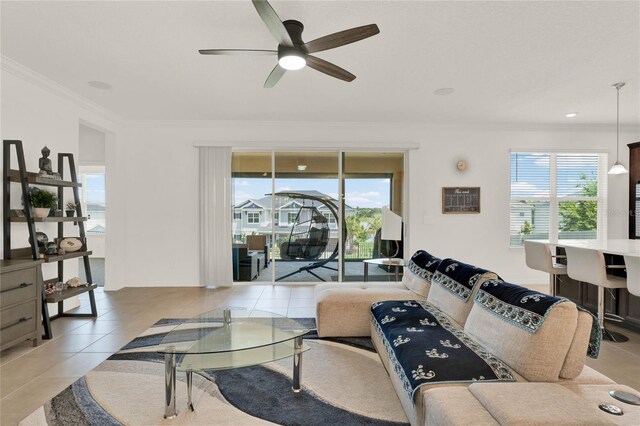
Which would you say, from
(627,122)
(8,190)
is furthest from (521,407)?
(627,122)

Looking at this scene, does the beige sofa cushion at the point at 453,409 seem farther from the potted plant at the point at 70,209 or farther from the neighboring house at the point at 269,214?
the potted plant at the point at 70,209

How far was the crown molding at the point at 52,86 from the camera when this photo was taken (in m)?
3.11

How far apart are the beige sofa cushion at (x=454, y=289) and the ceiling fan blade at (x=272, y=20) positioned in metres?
2.05

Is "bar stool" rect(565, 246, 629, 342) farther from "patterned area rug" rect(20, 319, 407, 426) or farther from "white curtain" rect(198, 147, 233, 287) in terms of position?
"white curtain" rect(198, 147, 233, 287)

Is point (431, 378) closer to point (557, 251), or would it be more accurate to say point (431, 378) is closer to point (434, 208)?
point (557, 251)

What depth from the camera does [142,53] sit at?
9.64 feet

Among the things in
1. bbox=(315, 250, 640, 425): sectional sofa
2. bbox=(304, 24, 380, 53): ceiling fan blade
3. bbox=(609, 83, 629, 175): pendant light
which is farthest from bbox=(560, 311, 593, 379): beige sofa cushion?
bbox=(609, 83, 629, 175): pendant light

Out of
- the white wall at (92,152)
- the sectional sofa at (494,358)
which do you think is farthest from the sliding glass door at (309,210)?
the white wall at (92,152)

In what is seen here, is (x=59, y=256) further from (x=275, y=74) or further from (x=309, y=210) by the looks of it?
(x=309, y=210)

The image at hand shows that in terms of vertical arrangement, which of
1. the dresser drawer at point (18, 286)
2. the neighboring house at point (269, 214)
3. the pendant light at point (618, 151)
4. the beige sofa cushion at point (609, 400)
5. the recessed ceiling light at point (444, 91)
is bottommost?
the beige sofa cushion at point (609, 400)

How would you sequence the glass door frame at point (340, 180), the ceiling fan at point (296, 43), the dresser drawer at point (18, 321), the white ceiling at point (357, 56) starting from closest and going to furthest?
the ceiling fan at point (296, 43)
the white ceiling at point (357, 56)
the dresser drawer at point (18, 321)
the glass door frame at point (340, 180)

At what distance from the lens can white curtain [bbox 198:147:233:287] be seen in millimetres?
5090

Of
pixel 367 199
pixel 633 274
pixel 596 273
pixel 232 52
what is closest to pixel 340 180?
pixel 367 199

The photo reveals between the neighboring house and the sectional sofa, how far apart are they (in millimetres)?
3014
